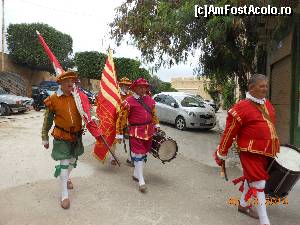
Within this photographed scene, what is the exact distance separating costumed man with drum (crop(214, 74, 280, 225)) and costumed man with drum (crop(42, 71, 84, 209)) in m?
2.09

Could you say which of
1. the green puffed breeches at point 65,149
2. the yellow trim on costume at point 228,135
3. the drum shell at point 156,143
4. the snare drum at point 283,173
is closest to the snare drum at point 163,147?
the drum shell at point 156,143

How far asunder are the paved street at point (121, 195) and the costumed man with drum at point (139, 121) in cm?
55

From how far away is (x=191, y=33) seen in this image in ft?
38.9

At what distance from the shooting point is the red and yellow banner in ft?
25.3

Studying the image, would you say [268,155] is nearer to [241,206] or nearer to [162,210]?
[241,206]

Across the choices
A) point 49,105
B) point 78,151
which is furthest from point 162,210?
point 49,105

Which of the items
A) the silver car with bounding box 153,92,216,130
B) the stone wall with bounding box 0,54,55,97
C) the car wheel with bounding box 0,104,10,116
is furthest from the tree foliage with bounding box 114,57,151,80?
the silver car with bounding box 153,92,216,130

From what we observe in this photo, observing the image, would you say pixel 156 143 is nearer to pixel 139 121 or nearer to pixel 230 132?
pixel 139 121

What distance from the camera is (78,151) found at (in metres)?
5.65

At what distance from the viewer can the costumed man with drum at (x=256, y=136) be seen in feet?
15.1

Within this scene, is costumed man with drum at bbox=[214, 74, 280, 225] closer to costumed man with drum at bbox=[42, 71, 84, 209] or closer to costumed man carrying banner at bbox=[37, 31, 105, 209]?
costumed man carrying banner at bbox=[37, 31, 105, 209]

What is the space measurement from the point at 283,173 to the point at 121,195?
2520 millimetres

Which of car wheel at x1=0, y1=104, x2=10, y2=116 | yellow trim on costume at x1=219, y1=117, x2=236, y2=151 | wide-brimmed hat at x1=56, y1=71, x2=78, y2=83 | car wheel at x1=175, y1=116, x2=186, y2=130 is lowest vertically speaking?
car wheel at x1=175, y1=116, x2=186, y2=130

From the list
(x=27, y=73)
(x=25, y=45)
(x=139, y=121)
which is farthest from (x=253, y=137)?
(x=27, y=73)
